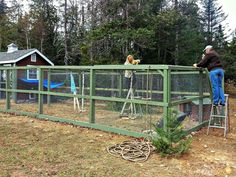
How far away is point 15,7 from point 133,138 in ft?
120

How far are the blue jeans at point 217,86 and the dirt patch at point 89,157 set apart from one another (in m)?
0.79

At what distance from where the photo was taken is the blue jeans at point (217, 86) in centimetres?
670

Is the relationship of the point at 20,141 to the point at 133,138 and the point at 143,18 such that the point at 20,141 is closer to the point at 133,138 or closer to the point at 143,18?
the point at 133,138

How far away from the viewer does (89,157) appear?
4.73 m

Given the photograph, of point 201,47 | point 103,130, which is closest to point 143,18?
point 201,47

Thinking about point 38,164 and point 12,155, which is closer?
point 38,164

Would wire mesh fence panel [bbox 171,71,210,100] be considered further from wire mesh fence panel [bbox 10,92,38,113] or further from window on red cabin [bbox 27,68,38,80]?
window on red cabin [bbox 27,68,38,80]

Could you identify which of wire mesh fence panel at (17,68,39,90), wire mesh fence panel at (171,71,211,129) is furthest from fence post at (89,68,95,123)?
wire mesh fence panel at (17,68,39,90)

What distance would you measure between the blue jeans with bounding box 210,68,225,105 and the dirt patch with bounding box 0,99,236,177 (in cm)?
79

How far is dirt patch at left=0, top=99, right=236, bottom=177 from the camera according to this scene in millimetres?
4090

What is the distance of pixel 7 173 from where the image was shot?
3973 millimetres

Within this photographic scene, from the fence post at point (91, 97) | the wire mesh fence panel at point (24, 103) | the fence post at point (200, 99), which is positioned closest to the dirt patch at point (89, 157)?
the fence post at point (91, 97)

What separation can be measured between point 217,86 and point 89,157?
3.69 metres

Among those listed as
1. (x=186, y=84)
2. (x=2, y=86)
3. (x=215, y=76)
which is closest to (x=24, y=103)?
(x=2, y=86)
